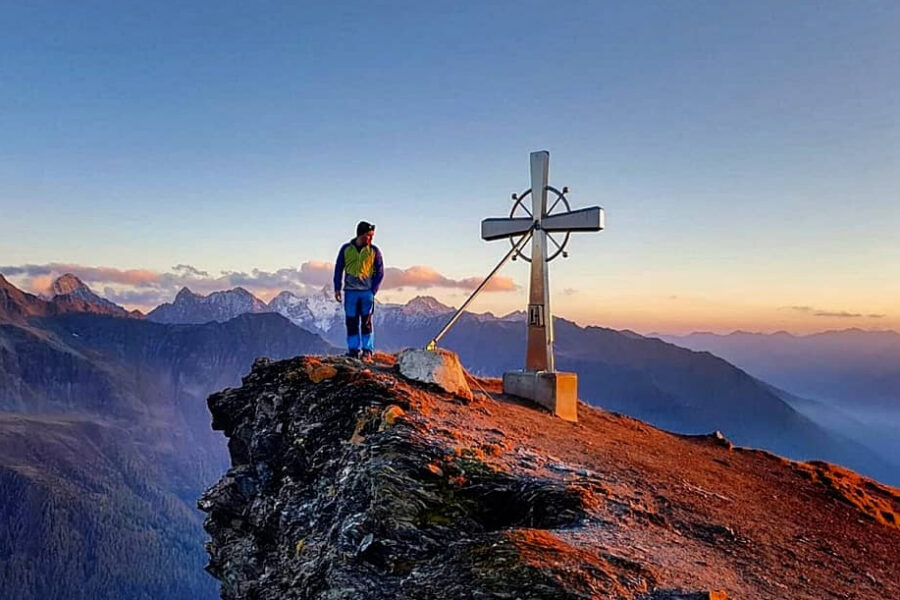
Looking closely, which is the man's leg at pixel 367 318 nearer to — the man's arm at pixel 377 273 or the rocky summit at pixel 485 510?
the man's arm at pixel 377 273

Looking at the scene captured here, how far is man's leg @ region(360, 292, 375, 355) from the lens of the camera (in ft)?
72.0

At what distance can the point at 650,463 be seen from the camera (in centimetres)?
1875

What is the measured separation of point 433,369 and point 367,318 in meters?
3.45

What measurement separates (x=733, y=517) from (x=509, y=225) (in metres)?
13.8

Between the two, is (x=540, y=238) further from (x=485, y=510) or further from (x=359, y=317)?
(x=485, y=510)

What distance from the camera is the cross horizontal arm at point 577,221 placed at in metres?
23.8

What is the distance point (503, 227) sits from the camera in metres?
26.2

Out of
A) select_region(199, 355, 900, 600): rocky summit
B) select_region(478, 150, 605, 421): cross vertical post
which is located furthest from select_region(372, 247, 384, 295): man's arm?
select_region(478, 150, 605, 421): cross vertical post

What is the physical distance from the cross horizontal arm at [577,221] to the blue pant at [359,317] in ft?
23.7

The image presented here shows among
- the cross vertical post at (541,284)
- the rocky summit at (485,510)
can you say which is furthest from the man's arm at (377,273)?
the cross vertical post at (541,284)

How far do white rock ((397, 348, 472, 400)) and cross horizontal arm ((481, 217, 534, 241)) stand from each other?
7.22 meters

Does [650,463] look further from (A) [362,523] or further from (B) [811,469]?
(B) [811,469]

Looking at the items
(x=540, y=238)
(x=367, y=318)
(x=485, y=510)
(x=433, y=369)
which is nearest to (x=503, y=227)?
(x=540, y=238)

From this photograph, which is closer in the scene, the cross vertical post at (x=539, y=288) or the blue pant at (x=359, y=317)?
the blue pant at (x=359, y=317)
